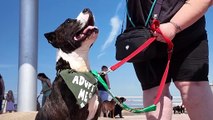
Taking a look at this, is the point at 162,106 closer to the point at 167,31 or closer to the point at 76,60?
the point at 167,31

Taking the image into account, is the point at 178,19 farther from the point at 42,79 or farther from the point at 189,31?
the point at 42,79

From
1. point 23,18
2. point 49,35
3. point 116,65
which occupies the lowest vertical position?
point 116,65

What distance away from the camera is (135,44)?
2.28 metres

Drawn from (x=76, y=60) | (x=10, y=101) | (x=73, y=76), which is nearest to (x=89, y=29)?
(x=76, y=60)

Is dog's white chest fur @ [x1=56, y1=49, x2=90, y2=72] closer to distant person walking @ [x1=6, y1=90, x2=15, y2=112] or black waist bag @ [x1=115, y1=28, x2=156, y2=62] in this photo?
black waist bag @ [x1=115, y1=28, x2=156, y2=62]

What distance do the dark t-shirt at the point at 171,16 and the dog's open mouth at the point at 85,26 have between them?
2.30 ft

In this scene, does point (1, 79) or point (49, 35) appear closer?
point (49, 35)

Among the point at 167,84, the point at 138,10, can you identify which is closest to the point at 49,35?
the point at 138,10

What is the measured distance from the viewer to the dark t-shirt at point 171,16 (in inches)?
94.3

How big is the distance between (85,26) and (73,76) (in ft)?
2.12

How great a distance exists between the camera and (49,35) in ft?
10.9

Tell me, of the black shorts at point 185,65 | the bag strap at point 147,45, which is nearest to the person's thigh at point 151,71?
the black shorts at point 185,65

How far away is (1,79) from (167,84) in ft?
26.5

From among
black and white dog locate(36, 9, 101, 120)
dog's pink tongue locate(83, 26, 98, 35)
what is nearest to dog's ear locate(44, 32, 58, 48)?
black and white dog locate(36, 9, 101, 120)
